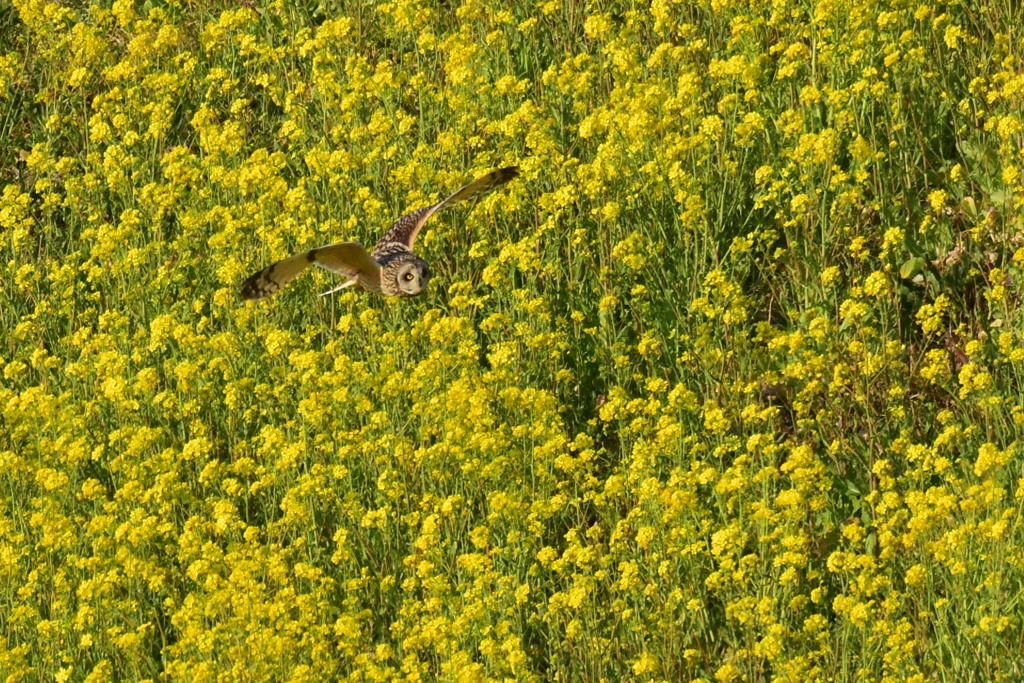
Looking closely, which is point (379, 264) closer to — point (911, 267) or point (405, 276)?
point (405, 276)

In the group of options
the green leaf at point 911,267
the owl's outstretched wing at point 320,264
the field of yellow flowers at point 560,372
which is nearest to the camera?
the owl's outstretched wing at point 320,264

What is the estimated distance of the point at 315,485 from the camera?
5902mm

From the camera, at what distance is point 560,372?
19.9ft

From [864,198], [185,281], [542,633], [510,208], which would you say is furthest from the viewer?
[185,281]

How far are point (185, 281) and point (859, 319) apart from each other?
113 inches

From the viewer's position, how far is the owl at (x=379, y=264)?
4.91 meters

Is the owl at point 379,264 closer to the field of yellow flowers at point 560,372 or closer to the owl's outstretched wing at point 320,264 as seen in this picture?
the owl's outstretched wing at point 320,264

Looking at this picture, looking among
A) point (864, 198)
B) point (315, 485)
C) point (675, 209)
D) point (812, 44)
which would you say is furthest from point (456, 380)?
point (812, 44)

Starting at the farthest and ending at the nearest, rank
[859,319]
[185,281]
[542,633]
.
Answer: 1. [185,281]
2. [859,319]
3. [542,633]

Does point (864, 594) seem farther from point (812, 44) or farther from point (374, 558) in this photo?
point (812, 44)

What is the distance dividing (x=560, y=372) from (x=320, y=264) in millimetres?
1221

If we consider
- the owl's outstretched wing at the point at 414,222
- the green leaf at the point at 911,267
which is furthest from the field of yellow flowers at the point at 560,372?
the owl's outstretched wing at the point at 414,222

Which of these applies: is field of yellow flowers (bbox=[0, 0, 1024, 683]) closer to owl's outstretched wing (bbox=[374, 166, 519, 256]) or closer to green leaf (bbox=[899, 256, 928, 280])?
green leaf (bbox=[899, 256, 928, 280])

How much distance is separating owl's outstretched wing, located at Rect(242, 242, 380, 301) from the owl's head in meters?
0.06
